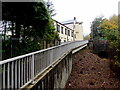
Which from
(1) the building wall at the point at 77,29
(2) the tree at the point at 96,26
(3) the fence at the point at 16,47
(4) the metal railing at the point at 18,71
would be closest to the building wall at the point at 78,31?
(1) the building wall at the point at 77,29

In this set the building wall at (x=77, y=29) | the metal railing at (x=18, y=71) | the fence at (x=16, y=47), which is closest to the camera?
the metal railing at (x=18, y=71)

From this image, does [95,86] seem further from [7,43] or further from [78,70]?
[7,43]

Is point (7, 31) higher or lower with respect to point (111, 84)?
higher

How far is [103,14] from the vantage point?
118 ft

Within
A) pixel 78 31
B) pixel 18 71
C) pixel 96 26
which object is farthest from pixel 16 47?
pixel 96 26

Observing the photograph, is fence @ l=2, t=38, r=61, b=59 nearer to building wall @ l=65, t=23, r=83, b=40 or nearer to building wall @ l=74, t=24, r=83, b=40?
building wall @ l=65, t=23, r=83, b=40

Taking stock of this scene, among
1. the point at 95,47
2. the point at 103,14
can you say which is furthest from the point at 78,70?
the point at 103,14

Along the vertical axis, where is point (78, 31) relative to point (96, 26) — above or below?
below

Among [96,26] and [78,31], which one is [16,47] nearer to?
[78,31]

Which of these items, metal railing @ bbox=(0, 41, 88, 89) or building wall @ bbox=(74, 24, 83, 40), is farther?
building wall @ bbox=(74, 24, 83, 40)

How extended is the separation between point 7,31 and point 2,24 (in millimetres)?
436

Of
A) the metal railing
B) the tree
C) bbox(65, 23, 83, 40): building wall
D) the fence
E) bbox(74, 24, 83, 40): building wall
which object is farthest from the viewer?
the tree

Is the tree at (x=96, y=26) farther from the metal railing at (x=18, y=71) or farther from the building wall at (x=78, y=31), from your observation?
the metal railing at (x=18, y=71)

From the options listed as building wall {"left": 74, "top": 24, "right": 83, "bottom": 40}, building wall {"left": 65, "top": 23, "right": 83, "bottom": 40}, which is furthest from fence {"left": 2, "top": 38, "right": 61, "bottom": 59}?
building wall {"left": 74, "top": 24, "right": 83, "bottom": 40}
